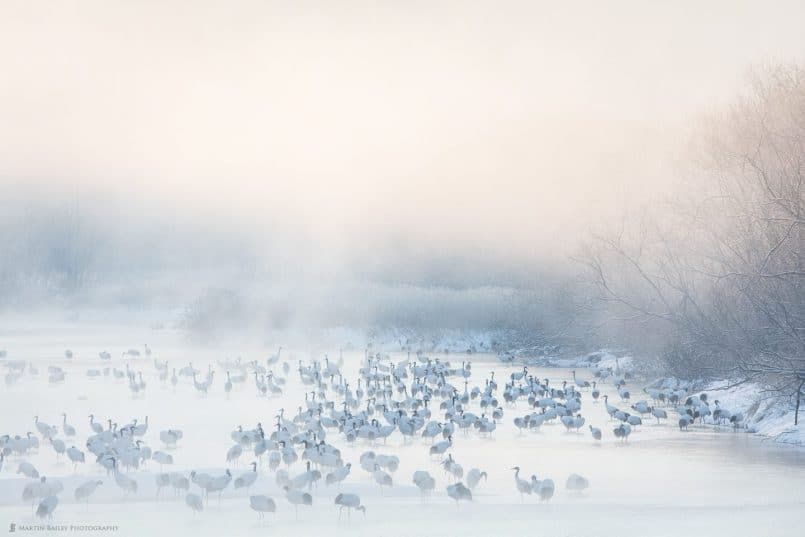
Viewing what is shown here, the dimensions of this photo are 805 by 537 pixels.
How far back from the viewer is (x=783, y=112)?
1727 cm

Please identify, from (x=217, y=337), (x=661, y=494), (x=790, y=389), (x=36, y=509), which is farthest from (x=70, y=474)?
(x=217, y=337)

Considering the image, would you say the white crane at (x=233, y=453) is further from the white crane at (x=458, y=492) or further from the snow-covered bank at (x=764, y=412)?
the snow-covered bank at (x=764, y=412)

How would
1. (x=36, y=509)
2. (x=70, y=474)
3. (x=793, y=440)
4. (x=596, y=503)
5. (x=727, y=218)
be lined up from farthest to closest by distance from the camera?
1. (x=727, y=218)
2. (x=793, y=440)
3. (x=70, y=474)
4. (x=596, y=503)
5. (x=36, y=509)

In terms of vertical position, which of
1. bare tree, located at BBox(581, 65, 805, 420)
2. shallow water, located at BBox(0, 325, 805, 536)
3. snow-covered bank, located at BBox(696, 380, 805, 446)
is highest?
bare tree, located at BBox(581, 65, 805, 420)

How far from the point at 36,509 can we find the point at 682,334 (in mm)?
16874

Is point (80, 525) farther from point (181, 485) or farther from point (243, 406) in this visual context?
point (243, 406)

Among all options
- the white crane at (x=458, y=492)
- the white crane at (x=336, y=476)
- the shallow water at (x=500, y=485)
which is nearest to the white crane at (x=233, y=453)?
the shallow water at (x=500, y=485)

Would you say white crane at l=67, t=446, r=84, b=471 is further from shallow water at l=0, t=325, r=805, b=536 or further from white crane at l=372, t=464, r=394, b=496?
white crane at l=372, t=464, r=394, b=496

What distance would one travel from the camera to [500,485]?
1241cm

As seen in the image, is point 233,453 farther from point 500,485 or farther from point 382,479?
point 500,485

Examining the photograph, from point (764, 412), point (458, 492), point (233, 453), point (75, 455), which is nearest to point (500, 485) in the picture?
point (458, 492)

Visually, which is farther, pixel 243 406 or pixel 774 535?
pixel 243 406

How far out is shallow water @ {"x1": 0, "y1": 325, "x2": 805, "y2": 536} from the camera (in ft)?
32.8

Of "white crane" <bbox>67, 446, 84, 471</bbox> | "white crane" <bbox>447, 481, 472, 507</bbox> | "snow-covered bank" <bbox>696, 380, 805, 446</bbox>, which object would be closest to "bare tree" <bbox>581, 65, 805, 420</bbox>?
"snow-covered bank" <bbox>696, 380, 805, 446</bbox>
